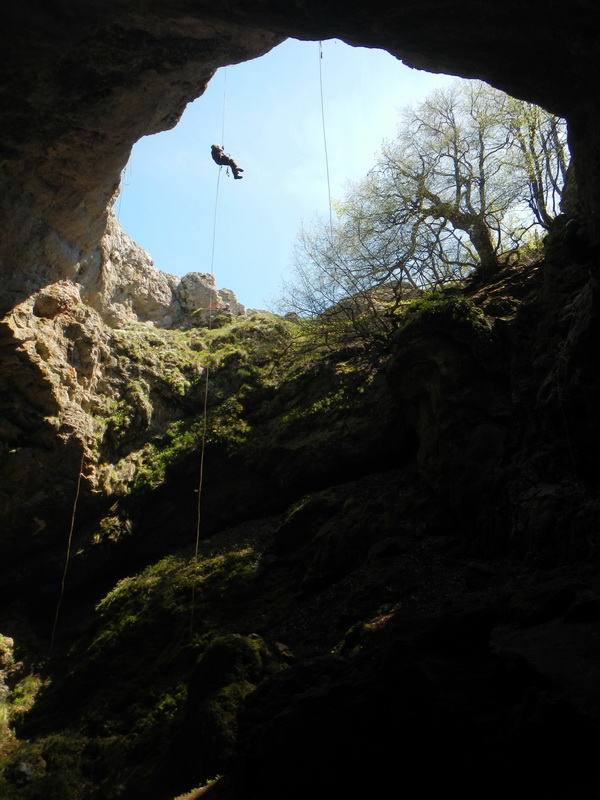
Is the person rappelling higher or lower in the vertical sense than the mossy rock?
higher

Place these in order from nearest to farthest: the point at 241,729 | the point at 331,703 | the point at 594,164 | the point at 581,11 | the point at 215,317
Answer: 1. the point at 331,703
2. the point at 241,729
3. the point at 581,11
4. the point at 594,164
5. the point at 215,317

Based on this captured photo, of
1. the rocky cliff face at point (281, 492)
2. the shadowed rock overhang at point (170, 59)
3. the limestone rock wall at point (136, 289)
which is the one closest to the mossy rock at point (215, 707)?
the rocky cliff face at point (281, 492)

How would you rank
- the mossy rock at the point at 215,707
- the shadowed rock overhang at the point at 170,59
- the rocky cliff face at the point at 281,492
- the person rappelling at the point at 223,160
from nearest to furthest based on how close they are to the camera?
the rocky cliff face at the point at 281,492, the mossy rock at the point at 215,707, the shadowed rock overhang at the point at 170,59, the person rappelling at the point at 223,160

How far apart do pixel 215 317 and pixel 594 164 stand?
13712mm

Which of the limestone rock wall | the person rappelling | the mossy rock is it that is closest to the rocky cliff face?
the mossy rock

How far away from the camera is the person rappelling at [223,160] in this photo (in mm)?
14141

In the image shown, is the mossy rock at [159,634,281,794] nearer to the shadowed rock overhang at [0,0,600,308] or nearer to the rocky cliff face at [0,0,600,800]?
the rocky cliff face at [0,0,600,800]

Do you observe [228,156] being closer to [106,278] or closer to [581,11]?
[106,278]

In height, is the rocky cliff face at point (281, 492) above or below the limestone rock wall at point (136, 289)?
below

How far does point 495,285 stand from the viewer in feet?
38.0

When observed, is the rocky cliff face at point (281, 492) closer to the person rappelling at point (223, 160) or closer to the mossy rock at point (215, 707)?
the mossy rock at point (215, 707)

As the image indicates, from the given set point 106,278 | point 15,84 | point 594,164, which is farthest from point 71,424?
point 594,164

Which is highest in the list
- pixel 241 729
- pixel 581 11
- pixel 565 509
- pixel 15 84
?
pixel 15 84

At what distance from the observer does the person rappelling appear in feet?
46.4
